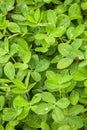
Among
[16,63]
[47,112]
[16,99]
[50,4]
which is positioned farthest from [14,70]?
[50,4]

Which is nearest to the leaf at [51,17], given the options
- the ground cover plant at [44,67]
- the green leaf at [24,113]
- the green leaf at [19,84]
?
the ground cover plant at [44,67]

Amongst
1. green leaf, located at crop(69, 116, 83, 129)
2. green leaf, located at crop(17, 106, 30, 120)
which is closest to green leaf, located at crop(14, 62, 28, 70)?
green leaf, located at crop(17, 106, 30, 120)

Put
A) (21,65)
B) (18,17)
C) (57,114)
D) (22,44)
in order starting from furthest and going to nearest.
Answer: (18,17) → (22,44) → (21,65) → (57,114)

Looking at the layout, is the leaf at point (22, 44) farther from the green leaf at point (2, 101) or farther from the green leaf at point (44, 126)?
the green leaf at point (44, 126)

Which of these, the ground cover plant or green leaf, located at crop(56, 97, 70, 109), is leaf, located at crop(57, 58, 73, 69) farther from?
green leaf, located at crop(56, 97, 70, 109)

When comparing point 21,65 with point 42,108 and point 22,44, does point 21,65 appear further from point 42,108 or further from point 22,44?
point 42,108

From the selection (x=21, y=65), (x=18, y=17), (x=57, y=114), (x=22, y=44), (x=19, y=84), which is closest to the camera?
(x=57, y=114)

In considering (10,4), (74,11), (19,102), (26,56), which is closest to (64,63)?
(26,56)
